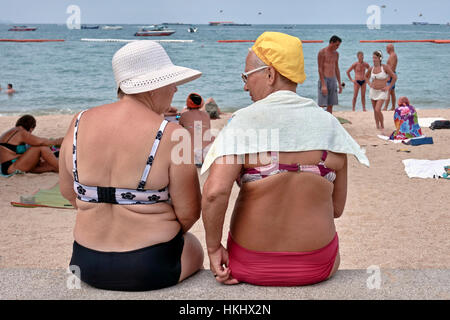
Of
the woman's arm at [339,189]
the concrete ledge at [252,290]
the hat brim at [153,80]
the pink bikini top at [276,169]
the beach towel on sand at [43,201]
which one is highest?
the hat brim at [153,80]

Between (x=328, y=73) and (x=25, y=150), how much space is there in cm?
588

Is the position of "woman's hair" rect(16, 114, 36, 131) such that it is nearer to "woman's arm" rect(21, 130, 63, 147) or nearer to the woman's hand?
"woman's arm" rect(21, 130, 63, 147)

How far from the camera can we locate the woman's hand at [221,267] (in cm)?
232

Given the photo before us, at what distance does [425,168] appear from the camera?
7.05 metres

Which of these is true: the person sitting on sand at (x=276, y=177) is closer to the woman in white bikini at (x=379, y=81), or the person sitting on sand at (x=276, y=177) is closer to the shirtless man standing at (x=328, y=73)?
the shirtless man standing at (x=328, y=73)

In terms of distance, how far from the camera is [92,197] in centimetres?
219

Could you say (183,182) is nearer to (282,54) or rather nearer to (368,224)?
(282,54)

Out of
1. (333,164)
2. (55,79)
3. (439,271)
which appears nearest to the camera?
(333,164)

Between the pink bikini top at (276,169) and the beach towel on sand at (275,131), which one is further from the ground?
the beach towel on sand at (275,131)

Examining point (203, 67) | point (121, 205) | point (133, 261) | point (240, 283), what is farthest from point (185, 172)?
point (203, 67)

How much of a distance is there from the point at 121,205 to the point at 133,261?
25 centimetres

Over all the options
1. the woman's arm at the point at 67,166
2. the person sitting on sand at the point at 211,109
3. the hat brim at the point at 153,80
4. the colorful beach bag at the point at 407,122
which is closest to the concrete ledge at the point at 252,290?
the woman's arm at the point at 67,166

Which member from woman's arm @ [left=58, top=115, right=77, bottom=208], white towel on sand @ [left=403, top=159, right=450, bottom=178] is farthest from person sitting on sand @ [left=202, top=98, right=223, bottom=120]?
woman's arm @ [left=58, top=115, right=77, bottom=208]
